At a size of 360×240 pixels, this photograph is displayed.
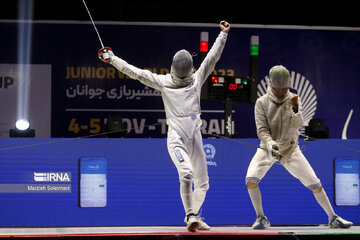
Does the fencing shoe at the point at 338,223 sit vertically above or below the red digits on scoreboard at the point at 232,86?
below

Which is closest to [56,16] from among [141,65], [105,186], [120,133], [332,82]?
[141,65]

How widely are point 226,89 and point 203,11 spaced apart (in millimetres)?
2580

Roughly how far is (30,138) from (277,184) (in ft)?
8.33

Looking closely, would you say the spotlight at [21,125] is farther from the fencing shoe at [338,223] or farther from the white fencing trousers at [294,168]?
the fencing shoe at [338,223]

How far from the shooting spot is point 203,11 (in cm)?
845

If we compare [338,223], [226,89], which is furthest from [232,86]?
[338,223]

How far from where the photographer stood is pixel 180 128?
432cm

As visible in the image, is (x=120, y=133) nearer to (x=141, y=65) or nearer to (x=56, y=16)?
(x=141, y=65)

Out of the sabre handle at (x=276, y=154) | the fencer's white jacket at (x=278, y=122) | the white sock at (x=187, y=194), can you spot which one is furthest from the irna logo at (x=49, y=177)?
the sabre handle at (x=276, y=154)

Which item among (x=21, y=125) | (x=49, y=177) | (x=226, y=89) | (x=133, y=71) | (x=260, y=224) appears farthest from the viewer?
(x=21, y=125)

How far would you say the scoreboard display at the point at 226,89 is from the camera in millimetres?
6164

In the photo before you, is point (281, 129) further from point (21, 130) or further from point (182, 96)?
point (21, 130)

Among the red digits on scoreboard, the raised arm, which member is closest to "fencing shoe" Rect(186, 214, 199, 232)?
the raised arm

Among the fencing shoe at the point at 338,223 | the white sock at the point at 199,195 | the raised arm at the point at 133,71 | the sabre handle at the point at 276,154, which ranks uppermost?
the raised arm at the point at 133,71
